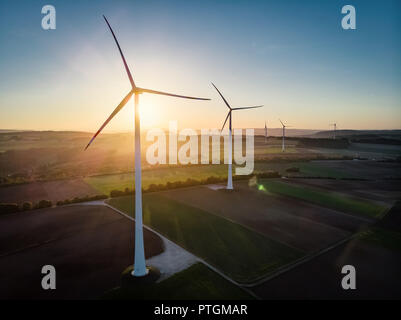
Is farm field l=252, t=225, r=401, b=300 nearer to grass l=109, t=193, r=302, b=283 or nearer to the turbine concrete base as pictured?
grass l=109, t=193, r=302, b=283

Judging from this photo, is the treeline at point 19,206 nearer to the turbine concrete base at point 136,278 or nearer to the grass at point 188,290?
the turbine concrete base at point 136,278

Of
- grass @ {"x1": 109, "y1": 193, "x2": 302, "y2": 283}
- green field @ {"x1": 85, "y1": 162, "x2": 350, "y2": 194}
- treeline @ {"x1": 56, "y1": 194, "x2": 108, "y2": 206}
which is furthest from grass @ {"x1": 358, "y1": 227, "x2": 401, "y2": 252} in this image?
treeline @ {"x1": 56, "y1": 194, "x2": 108, "y2": 206}

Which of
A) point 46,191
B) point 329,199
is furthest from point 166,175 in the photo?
point 329,199

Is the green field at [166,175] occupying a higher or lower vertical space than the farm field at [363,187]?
higher

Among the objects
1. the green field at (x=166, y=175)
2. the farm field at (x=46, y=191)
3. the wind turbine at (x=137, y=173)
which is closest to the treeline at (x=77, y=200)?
the farm field at (x=46, y=191)

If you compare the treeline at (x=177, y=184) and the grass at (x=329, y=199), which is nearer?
the grass at (x=329, y=199)

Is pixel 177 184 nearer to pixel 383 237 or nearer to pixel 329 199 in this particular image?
pixel 329 199
